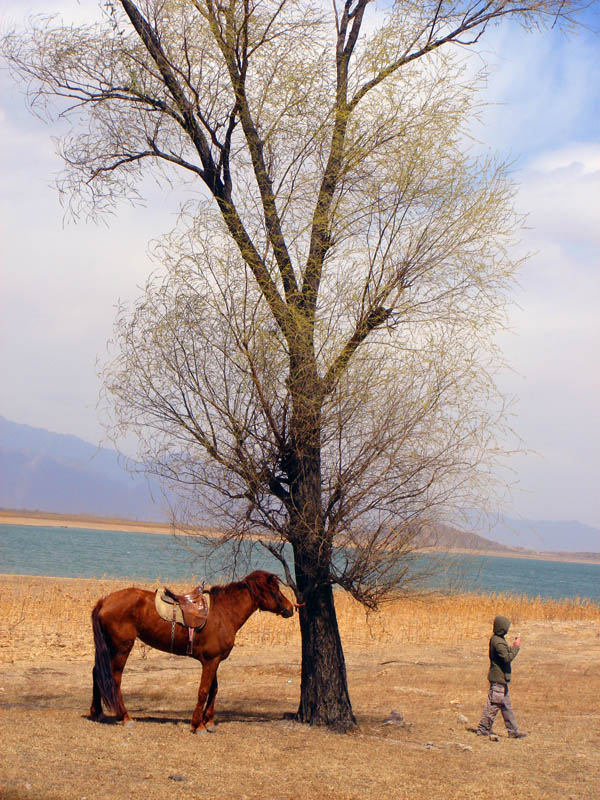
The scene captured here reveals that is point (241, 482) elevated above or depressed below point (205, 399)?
below

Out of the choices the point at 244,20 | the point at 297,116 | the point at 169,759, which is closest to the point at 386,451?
the point at 169,759

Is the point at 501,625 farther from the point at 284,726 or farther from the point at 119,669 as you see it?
the point at 119,669

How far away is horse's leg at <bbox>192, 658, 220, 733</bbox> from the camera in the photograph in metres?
8.51

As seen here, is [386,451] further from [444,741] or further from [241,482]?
[444,741]

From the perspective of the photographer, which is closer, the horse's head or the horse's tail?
the horse's tail

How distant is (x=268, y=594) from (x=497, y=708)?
3.14 m

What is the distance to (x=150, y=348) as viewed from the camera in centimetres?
956

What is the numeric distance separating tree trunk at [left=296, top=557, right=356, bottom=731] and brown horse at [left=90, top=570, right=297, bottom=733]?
657mm

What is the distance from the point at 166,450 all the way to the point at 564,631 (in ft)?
54.6

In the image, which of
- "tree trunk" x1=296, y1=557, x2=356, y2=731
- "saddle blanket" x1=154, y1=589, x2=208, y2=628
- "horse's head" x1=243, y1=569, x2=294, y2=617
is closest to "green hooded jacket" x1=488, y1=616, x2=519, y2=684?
"tree trunk" x1=296, y1=557, x2=356, y2=731

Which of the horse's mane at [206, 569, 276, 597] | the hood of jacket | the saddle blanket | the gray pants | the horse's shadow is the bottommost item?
the horse's shadow

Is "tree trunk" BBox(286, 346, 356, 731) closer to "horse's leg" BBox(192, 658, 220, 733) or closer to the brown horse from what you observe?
the brown horse

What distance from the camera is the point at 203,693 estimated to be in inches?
335

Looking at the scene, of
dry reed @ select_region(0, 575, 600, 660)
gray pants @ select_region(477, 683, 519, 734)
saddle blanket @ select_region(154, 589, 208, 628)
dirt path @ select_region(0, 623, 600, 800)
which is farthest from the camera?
dry reed @ select_region(0, 575, 600, 660)
